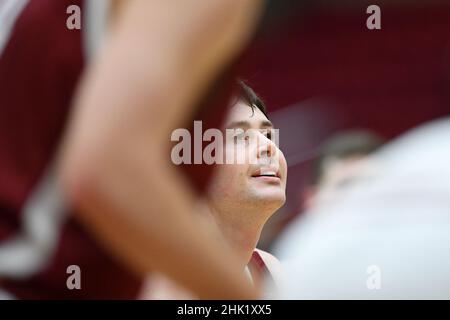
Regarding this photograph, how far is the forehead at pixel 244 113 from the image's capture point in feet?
5.64

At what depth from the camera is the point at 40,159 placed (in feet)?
2.93

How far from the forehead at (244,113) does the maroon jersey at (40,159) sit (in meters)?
0.80

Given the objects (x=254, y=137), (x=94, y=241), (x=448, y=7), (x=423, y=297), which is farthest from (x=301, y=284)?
(x=448, y=7)

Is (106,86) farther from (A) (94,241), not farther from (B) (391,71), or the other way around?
(B) (391,71)

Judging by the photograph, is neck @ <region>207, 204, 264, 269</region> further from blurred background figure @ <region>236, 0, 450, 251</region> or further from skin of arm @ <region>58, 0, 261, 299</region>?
blurred background figure @ <region>236, 0, 450, 251</region>

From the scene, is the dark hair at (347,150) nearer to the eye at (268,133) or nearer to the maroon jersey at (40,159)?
the eye at (268,133)

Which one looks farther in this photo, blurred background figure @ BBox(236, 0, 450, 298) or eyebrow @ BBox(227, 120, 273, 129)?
blurred background figure @ BBox(236, 0, 450, 298)

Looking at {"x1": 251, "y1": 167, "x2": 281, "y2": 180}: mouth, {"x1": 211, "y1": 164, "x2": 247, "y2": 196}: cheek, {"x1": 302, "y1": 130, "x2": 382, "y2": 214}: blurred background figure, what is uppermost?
{"x1": 302, "y1": 130, "x2": 382, "y2": 214}: blurred background figure

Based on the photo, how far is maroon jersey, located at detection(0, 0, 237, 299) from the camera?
34.5 inches

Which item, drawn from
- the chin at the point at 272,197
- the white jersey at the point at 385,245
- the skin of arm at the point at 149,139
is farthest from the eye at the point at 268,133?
the skin of arm at the point at 149,139

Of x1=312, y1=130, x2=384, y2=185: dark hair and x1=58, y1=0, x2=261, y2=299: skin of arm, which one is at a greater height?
x1=312, y1=130, x2=384, y2=185: dark hair

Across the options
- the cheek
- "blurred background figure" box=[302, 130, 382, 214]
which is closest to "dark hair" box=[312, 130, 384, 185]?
"blurred background figure" box=[302, 130, 382, 214]

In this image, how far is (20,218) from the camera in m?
0.90

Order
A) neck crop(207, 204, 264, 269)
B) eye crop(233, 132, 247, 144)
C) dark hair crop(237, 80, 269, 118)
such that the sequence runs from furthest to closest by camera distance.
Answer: neck crop(207, 204, 264, 269) < dark hair crop(237, 80, 269, 118) < eye crop(233, 132, 247, 144)
